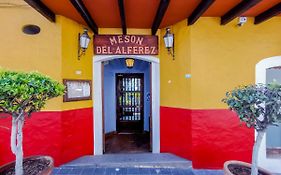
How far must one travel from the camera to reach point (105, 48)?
4.49m

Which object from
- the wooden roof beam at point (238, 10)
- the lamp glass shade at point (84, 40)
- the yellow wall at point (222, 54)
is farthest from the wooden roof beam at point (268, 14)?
the lamp glass shade at point (84, 40)

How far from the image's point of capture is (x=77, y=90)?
416cm

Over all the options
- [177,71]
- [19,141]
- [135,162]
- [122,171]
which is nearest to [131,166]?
[135,162]

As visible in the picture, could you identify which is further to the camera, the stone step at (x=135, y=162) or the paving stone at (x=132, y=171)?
the stone step at (x=135, y=162)

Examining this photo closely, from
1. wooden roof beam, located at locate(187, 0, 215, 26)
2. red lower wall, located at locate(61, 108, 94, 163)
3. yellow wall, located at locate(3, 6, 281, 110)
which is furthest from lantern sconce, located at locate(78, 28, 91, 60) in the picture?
wooden roof beam, located at locate(187, 0, 215, 26)

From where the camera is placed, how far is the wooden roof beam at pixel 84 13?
10.2 feet

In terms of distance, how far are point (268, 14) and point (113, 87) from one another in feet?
15.9

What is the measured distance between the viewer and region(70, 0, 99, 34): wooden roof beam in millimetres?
3109

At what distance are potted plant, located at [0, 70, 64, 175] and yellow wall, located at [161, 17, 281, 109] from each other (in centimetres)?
256

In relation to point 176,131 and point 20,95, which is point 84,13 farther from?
point 176,131

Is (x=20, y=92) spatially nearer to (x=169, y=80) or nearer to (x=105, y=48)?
(x=105, y=48)

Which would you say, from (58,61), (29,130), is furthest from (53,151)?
(58,61)

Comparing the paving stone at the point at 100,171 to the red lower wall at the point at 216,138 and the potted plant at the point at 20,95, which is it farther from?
the red lower wall at the point at 216,138

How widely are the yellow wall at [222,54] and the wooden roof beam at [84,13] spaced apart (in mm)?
1893
